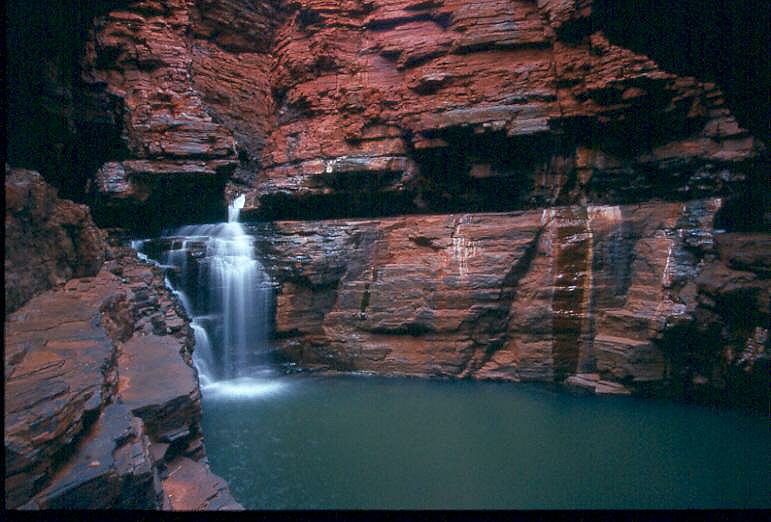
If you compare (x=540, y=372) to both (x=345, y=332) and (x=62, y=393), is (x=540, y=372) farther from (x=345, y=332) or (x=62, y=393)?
(x=62, y=393)

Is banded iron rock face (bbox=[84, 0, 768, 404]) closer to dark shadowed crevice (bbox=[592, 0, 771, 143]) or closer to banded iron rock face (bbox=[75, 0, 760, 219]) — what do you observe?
banded iron rock face (bbox=[75, 0, 760, 219])

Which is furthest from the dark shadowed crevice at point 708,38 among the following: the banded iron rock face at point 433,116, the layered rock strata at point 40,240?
the layered rock strata at point 40,240

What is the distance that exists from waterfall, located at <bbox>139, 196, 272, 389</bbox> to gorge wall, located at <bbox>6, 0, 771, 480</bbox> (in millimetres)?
665

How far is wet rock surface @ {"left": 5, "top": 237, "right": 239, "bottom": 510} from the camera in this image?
Answer: 284 centimetres

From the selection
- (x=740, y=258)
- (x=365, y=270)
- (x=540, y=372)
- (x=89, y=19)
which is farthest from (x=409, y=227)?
(x=89, y=19)

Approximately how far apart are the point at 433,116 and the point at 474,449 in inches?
291

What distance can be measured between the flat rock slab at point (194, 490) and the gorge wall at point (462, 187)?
159 inches

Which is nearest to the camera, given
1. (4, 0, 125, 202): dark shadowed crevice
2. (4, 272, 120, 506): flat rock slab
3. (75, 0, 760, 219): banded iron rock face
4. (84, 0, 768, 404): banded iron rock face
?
(4, 272, 120, 506): flat rock slab

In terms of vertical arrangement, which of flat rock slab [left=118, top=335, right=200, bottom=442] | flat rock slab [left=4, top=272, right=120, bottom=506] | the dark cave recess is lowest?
flat rock slab [left=118, top=335, right=200, bottom=442]

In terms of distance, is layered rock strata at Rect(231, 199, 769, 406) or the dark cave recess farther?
layered rock strata at Rect(231, 199, 769, 406)

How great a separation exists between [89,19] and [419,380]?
9321mm

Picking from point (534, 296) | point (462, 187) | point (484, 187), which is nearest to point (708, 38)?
point (534, 296)

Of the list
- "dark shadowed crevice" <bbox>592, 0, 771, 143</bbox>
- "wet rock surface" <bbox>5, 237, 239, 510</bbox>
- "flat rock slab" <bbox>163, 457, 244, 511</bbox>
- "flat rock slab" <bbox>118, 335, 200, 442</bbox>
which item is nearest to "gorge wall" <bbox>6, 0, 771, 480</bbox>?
"wet rock surface" <bbox>5, 237, 239, 510</bbox>

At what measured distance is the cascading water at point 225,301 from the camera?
952 cm
